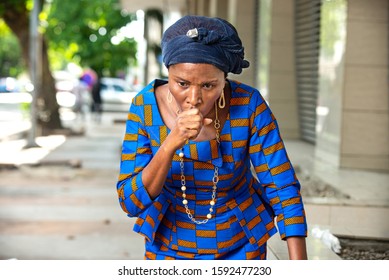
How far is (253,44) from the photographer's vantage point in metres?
12.7

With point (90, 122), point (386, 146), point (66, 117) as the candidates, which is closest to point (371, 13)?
point (386, 146)

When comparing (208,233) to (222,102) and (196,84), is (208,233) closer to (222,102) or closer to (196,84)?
(222,102)

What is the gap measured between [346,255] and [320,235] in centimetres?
28

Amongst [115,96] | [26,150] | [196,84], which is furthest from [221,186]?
[115,96]

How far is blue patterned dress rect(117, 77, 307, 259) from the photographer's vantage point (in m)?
2.14

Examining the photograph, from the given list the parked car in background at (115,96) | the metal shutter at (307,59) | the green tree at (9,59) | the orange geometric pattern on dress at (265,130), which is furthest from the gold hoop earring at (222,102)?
the green tree at (9,59)

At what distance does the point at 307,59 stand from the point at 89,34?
25.3 metres

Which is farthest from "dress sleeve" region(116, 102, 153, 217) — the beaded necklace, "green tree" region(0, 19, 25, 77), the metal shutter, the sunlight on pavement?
"green tree" region(0, 19, 25, 77)

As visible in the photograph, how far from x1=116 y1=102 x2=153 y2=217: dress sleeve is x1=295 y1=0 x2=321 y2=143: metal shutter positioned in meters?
7.59

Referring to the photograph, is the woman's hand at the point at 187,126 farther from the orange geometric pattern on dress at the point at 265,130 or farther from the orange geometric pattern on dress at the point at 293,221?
the orange geometric pattern on dress at the point at 293,221

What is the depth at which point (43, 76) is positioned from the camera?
62.7 feet

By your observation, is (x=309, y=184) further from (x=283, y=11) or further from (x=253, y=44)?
(x=253, y=44)

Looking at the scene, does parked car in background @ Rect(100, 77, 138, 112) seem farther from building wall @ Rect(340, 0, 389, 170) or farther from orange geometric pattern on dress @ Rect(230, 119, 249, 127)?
orange geometric pattern on dress @ Rect(230, 119, 249, 127)

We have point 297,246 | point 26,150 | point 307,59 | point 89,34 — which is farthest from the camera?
point 89,34
